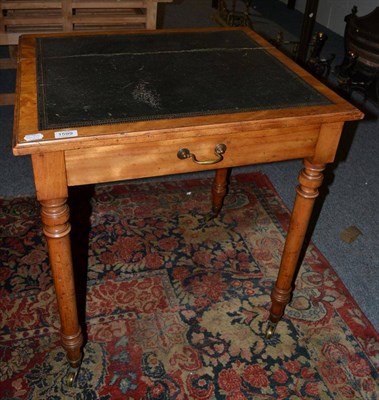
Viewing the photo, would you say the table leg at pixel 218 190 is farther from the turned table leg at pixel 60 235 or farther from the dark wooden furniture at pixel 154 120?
the turned table leg at pixel 60 235

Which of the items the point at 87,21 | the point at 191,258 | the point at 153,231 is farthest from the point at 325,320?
the point at 87,21

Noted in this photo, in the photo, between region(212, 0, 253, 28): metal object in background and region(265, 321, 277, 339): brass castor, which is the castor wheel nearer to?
region(265, 321, 277, 339): brass castor

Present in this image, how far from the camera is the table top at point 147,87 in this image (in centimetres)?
126

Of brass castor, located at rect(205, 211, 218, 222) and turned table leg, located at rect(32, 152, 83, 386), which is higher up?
turned table leg, located at rect(32, 152, 83, 386)

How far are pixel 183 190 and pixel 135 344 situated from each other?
1.04m

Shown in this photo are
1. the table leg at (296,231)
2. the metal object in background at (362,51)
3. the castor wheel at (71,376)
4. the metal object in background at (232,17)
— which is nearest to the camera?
the table leg at (296,231)

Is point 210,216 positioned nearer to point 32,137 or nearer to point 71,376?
point 71,376

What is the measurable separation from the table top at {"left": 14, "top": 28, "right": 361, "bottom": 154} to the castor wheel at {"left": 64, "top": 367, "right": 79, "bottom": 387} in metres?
0.86

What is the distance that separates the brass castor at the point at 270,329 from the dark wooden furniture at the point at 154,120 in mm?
120

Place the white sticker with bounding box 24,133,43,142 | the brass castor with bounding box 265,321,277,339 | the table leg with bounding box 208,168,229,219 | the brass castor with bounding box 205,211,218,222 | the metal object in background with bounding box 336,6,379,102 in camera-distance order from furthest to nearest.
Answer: the metal object in background with bounding box 336,6,379,102
the brass castor with bounding box 205,211,218,222
the table leg with bounding box 208,168,229,219
the brass castor with bounding box 265,321,277,339
the white sticker with bounding box 24,133,43,142

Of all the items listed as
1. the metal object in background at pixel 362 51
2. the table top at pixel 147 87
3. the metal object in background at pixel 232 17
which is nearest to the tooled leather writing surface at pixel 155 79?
the table top at pixel 147 87

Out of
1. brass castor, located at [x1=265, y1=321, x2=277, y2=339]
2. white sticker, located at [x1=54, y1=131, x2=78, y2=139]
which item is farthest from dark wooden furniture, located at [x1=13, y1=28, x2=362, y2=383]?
brass castor, located at [x1=265, y1=321, x2=277, y2=339]

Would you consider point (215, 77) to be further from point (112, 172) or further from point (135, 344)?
point (135, 344)

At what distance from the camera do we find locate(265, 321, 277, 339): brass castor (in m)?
1.85
